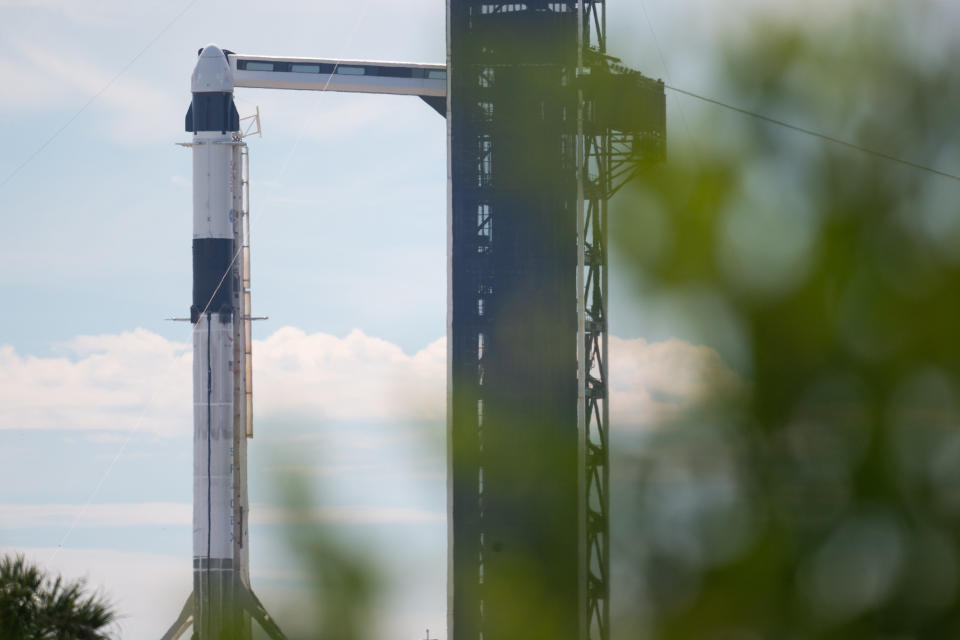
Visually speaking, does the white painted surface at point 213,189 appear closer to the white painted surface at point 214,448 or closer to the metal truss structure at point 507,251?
the white painted surface at point 214,448

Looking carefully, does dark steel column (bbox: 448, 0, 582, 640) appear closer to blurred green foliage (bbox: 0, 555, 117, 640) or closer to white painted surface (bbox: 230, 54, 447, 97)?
white painted surface (bbox: 230, 54, 447, 97)

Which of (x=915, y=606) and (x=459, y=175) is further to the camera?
(x=459, y=175)

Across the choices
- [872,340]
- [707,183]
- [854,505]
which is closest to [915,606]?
[854,505]

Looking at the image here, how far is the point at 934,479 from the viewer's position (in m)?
4.48

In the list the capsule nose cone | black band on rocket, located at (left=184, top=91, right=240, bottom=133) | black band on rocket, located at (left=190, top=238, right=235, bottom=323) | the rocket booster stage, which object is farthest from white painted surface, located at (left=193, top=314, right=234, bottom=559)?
the capsule nose cone

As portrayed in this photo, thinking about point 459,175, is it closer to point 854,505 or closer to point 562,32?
point 562,32

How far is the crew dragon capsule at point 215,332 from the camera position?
42031 mm

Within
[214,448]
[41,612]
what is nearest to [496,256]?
[214,448]

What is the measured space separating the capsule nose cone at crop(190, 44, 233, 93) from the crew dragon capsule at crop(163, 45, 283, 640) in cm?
3

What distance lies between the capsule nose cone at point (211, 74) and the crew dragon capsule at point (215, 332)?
0.03m

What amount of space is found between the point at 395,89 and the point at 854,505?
39182 mm

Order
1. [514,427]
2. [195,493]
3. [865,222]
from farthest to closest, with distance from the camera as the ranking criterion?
[195,493], [514,427], [865,222]

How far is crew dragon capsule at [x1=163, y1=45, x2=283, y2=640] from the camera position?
42031mm

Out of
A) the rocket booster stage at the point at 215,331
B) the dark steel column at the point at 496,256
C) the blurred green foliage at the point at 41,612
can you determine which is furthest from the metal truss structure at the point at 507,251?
the blurred green foliage at the point at 41,612
